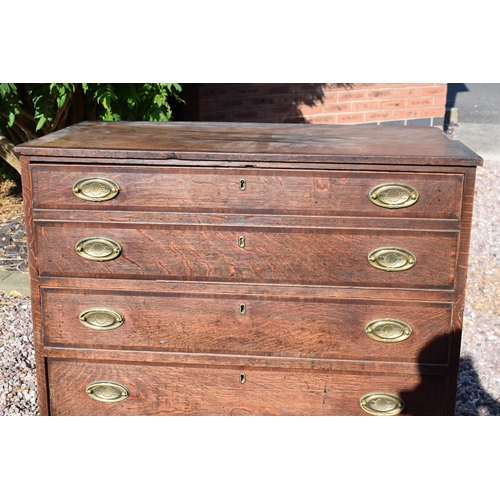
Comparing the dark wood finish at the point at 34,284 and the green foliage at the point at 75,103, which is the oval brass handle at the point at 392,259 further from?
the green foliage at the point at 75,103

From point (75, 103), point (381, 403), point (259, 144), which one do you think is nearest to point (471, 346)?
point (381, 403)

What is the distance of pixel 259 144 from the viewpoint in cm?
286

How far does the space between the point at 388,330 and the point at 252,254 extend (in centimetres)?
63

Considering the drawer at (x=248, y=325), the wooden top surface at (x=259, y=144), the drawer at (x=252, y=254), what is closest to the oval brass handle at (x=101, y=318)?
the drawer at (x=248, y=325)

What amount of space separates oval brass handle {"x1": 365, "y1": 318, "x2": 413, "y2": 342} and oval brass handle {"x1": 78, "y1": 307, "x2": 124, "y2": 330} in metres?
1.03

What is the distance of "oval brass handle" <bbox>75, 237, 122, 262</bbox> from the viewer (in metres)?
2.80

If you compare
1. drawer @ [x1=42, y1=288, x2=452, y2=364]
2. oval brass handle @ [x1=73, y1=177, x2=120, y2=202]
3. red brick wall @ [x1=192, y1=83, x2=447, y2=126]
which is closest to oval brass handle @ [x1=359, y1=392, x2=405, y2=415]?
drawer @ [x1=42, y1=288, x2=452, y2=364]

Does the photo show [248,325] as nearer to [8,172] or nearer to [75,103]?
[75,103]

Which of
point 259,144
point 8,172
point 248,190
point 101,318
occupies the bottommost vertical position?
point 101,318

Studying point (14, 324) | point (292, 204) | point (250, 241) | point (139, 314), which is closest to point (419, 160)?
point (292, 204)

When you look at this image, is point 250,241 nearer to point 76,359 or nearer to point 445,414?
point 76,359

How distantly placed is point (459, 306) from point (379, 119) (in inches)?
155

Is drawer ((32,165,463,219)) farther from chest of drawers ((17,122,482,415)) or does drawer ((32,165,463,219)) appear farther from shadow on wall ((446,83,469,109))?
shadow on wall ((446,83,469,109))

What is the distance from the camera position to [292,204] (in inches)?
107
